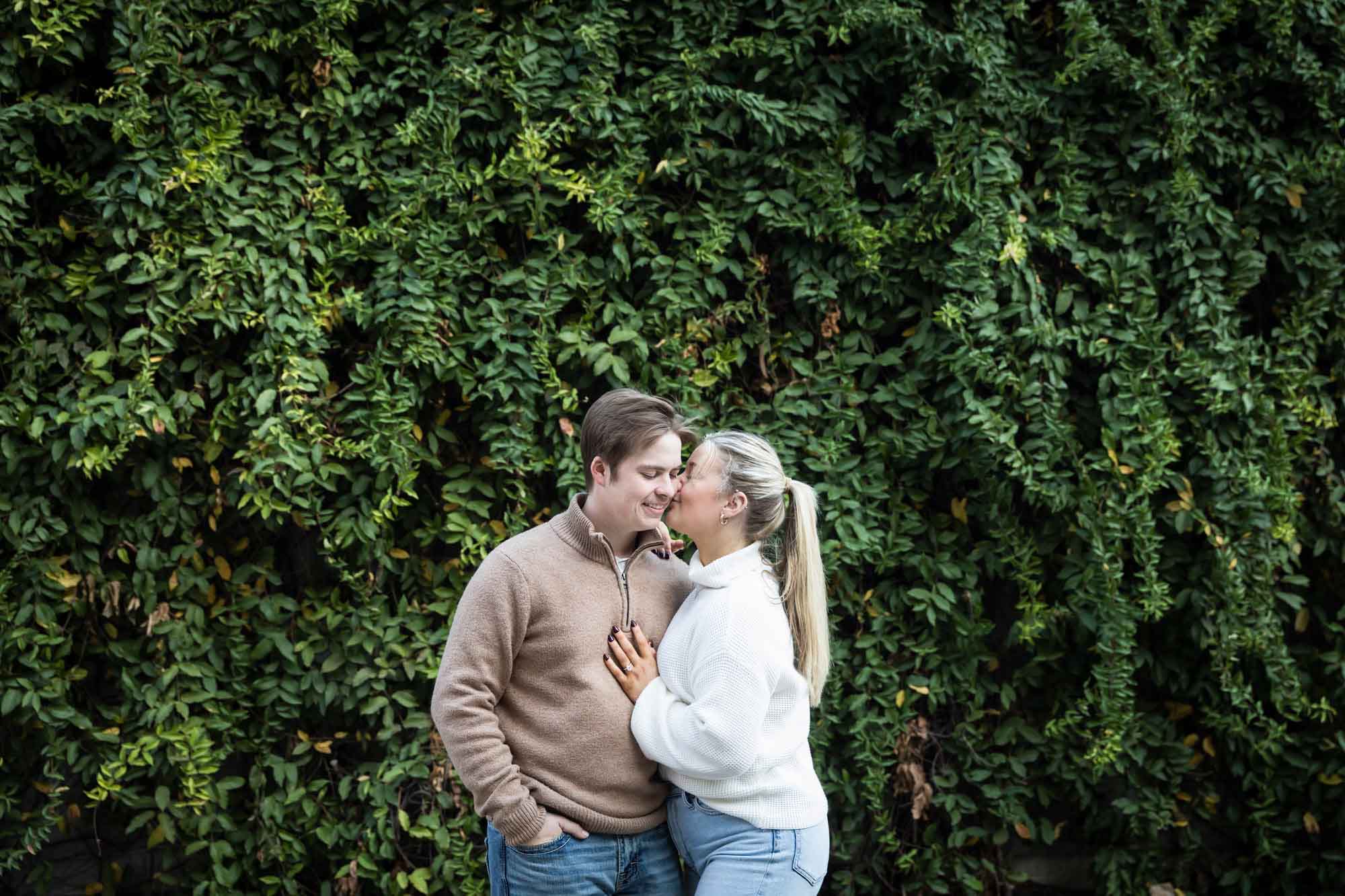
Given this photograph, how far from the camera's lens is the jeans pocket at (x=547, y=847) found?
2.02 metres

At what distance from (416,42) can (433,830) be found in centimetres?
248

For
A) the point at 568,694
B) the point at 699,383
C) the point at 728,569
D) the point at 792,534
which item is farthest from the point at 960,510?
the point at 568,694

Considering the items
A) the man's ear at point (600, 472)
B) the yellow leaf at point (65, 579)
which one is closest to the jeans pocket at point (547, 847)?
the man's ear at point (600, 472)

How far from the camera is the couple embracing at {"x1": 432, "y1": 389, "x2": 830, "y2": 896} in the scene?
2.00 metres

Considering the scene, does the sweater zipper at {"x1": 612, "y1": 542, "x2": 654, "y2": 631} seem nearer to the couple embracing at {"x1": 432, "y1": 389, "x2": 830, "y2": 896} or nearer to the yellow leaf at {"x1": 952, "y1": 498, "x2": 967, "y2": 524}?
the couple embracing at {"x1": 432, "y1": 389, "x2": 830, "y2": 896}

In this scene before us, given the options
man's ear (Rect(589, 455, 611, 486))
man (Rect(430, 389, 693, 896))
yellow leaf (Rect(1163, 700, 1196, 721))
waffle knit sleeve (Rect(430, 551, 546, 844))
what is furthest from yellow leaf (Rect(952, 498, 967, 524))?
waffle knit sleeve (Rect(430, 551, 546, 844))

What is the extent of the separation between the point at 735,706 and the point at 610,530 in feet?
1.60

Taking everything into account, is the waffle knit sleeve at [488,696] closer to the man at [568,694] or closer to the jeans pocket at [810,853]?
the man at [568,694]

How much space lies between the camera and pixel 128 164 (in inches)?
122

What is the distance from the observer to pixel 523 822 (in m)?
1.99

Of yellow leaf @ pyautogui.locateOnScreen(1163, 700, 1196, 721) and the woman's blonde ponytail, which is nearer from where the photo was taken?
the woman's blonde ponytail

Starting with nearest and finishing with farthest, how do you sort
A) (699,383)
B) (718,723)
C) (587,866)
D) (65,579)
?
(718,723) < (587,866) < (65,579) < (699,383)

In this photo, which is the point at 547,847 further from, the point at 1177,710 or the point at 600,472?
the point at 1177,710

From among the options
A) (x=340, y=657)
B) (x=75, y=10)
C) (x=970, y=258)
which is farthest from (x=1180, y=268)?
(x=75, y=10)
